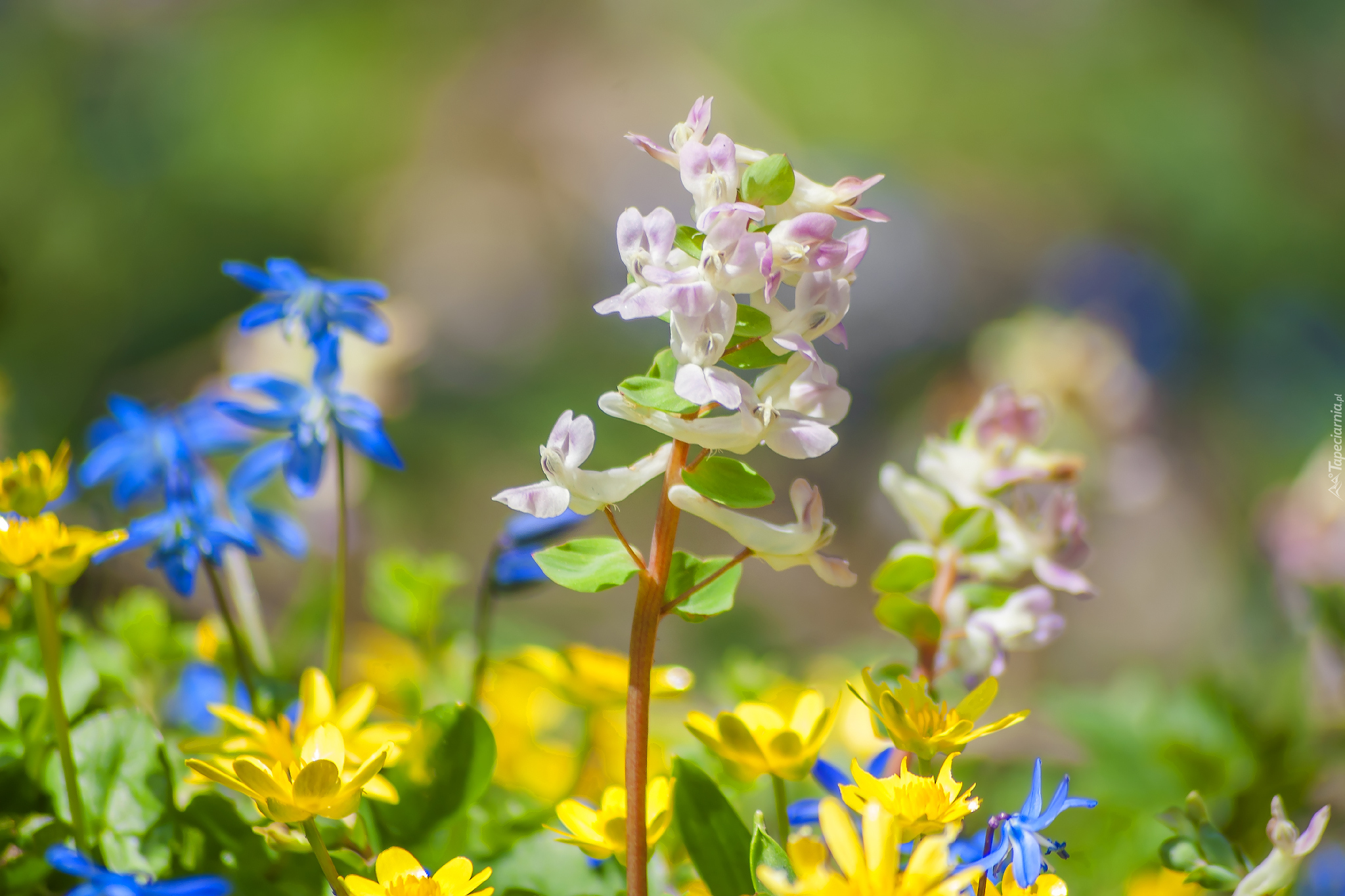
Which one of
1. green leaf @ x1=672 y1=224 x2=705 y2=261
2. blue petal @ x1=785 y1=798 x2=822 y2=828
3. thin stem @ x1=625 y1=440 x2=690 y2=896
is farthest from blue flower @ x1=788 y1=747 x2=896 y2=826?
green leaf @ x1=672 y1=224 x2=705 y2=261

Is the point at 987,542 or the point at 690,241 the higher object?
the point at 690,241

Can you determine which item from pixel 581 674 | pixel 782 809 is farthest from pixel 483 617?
pixel 782 809

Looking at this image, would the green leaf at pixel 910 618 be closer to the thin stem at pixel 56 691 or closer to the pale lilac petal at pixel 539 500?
the pale lilac petal at pixel 539 500

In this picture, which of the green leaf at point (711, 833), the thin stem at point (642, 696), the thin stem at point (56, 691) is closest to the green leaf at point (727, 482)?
the thin stem at point (642, 696)

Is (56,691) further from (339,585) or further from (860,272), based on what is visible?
(860,272)

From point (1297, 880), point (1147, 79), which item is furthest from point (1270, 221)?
point (1297, 880)

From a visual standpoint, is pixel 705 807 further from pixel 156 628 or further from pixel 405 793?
pixel 156 628

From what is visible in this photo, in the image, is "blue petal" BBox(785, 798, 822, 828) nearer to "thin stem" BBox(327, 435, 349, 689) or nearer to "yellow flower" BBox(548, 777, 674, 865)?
"yellow flower" BBox(548, 777, 674, 865)
